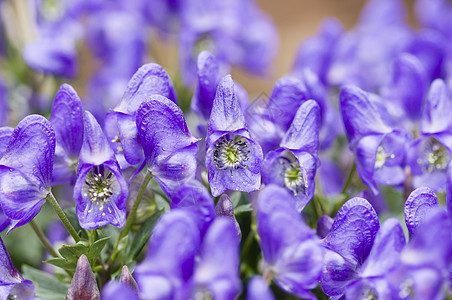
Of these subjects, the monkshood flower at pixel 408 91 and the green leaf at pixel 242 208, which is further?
the monkshood flower at pixel 408 91

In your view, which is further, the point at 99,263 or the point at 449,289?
the point at 99,263

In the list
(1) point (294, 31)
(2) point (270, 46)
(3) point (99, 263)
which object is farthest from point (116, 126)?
(1) point (294, 31)

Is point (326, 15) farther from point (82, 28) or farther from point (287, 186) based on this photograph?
point (287, 186)

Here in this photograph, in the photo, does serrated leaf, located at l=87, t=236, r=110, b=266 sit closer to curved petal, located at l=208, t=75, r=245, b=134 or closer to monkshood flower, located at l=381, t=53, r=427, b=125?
curved petal, located at l=208, t=75, r=245, b=134

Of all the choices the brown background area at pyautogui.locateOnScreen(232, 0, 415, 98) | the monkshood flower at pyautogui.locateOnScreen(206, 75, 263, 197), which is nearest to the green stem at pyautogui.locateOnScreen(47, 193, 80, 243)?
the monkshood flower at pyautogui.locateOnScreen(206, 75, 263, 197)

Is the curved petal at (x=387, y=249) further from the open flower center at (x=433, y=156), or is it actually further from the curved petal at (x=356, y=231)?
the open flower center at (x=433, y=156)

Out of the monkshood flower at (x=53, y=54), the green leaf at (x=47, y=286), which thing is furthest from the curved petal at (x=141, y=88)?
the monkshood flower at (x=53, y=54)
